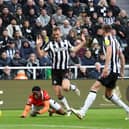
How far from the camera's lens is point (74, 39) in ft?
79.7

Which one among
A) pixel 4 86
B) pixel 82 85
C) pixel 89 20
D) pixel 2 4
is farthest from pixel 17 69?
pixel 89 20

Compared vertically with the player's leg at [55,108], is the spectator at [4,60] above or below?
above

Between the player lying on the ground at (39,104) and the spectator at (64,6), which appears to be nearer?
the player lying on the ground at (39,104)

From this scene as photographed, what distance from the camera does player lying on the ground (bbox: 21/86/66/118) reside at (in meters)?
16.5

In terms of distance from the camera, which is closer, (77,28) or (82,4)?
(77,28)

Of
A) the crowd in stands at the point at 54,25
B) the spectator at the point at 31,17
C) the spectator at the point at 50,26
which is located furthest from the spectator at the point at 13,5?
the spectator at the point at 50,26

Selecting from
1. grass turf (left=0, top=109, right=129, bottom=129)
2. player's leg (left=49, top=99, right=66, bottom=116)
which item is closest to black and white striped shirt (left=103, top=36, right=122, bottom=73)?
grass turf (left=0, top=109, right=129, bottom=129)

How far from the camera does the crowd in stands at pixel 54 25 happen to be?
22.4 metres

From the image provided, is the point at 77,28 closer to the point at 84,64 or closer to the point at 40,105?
the point at 84,64

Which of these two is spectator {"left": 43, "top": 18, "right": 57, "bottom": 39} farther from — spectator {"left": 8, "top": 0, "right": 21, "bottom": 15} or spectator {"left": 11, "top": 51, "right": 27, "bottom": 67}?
spectator {"left": 11, "top": 51, "right": 27, "bottom": 67}

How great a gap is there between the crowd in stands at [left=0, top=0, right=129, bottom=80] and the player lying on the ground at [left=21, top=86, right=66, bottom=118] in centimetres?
469

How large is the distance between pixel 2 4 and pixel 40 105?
8549mm

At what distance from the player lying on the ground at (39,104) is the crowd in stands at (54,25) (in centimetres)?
469

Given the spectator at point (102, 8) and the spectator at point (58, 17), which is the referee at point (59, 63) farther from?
the spectator at point (102, 8)
